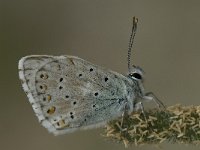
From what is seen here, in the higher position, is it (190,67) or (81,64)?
(81,64)

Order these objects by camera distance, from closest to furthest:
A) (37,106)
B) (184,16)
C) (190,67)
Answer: (37,106), (190,67), (184,16)

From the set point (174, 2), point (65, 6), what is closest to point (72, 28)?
point (65, 6)

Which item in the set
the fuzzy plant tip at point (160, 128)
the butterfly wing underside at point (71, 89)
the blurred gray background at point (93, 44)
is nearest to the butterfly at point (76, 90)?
the butterfly wing underside at point (71, 89)

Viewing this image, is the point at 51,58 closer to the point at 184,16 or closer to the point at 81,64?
the point at 81,64

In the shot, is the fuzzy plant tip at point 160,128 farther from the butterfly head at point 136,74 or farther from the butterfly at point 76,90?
the butterfly head at point 136,74

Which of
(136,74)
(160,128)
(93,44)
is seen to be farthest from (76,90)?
(93,44)

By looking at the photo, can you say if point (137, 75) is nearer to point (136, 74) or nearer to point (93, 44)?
point (136, 74)

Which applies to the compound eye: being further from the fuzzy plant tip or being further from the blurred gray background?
the blurred gray background
